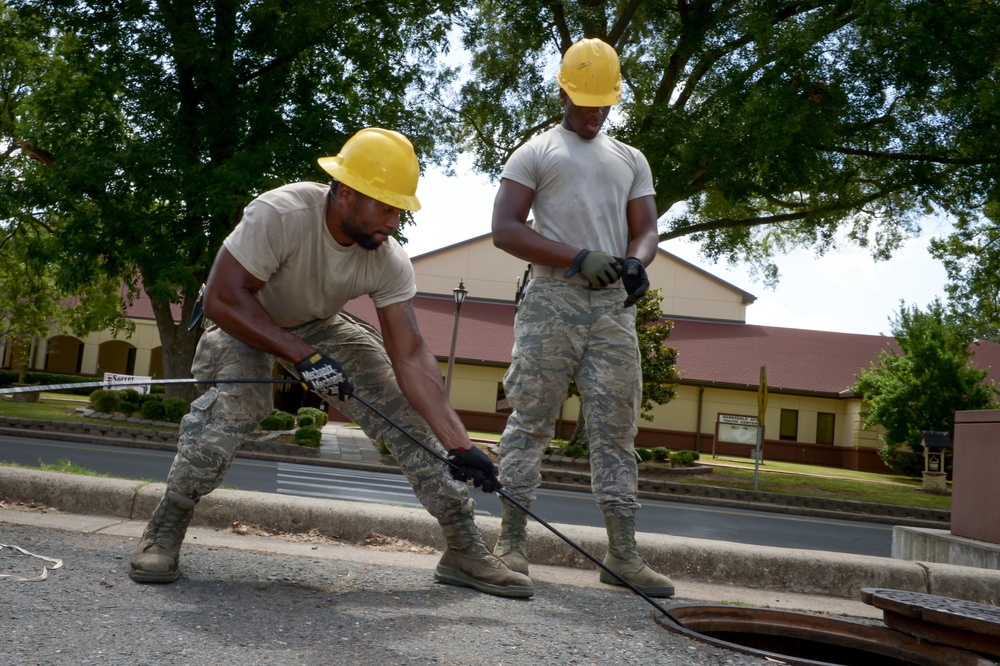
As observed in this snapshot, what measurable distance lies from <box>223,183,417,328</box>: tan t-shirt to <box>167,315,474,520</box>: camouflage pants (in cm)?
17

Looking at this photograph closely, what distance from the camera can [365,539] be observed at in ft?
13.9

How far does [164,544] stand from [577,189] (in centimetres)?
216

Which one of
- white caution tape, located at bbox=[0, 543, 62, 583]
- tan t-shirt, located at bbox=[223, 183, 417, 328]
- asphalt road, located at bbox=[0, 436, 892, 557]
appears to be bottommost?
asphalt road, located at bbox=[0, 436, 892, 557]

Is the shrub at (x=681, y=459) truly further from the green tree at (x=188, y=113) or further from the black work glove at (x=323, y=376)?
the black work glove at (x=323, y=376)

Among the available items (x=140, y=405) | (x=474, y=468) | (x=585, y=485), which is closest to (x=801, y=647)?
(x=474, y=468)

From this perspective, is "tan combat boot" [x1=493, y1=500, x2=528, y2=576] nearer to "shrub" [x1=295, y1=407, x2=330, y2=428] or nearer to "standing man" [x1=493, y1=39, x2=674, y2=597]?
"standing man" [x1=493, y1=39, x2=674, y2=597]

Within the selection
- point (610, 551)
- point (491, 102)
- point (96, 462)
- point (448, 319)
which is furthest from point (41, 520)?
point (448, 319)

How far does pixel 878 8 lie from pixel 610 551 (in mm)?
14681

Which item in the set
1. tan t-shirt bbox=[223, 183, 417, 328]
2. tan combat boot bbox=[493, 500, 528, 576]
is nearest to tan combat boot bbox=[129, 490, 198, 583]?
tan t-shirt bbox=[223, 183, 417, 328]

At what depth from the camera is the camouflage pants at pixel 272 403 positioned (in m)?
3.17

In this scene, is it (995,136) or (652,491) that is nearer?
(995,136)

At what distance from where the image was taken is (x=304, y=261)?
3311 mm

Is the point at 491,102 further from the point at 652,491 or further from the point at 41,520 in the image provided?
the point at 41,520

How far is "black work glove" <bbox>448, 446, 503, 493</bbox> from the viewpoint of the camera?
3186 millimetres
